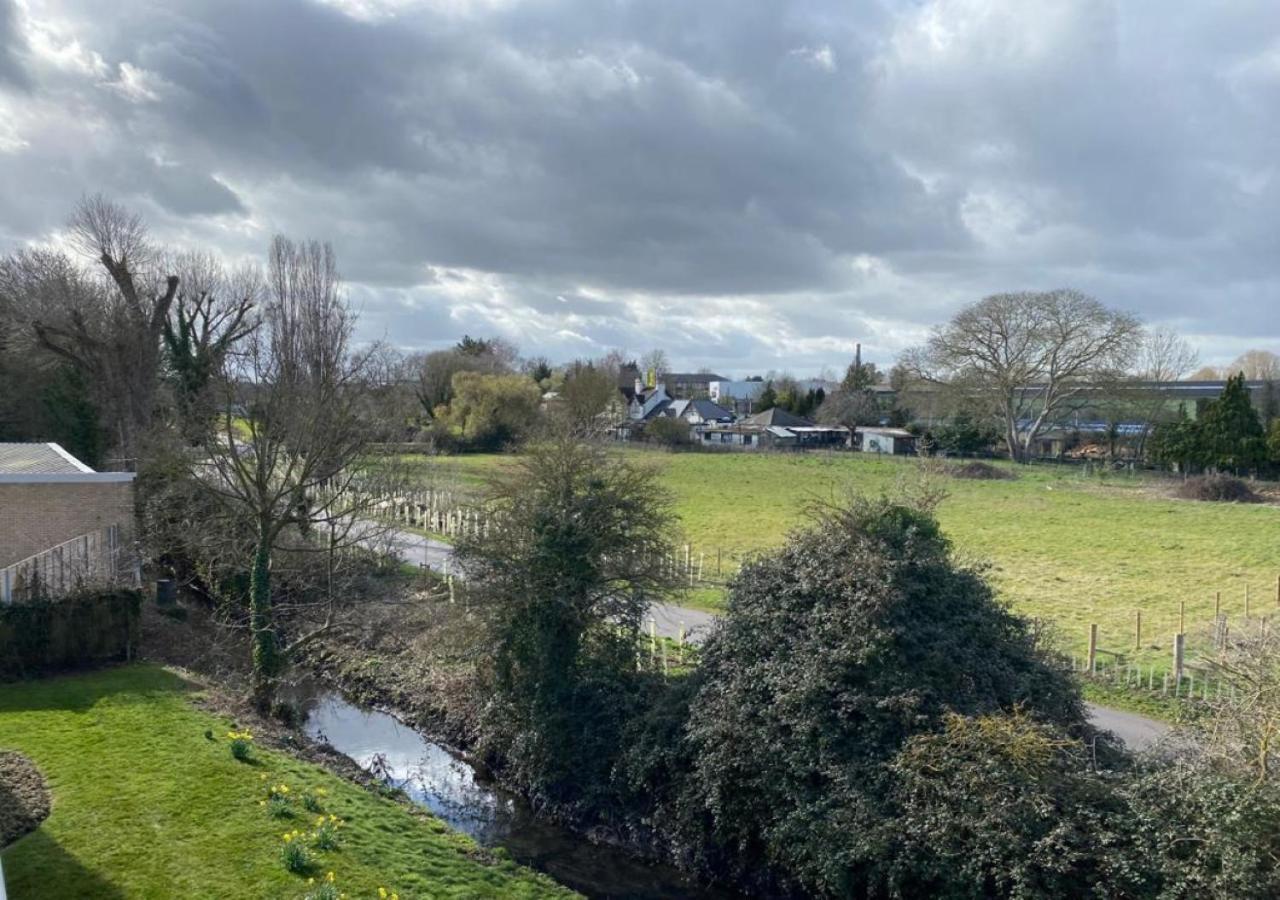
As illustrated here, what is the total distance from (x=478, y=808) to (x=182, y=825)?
455cm

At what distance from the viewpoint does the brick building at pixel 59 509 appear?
58.3 ft

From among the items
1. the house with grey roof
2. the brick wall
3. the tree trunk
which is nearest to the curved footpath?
the tree trunk

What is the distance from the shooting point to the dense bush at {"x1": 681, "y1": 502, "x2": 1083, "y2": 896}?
31.4 ft

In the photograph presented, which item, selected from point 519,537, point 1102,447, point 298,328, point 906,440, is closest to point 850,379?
point 906,440

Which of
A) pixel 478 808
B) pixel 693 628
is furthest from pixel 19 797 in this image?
pixel 693 628

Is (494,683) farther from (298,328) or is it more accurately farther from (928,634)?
(298,328)

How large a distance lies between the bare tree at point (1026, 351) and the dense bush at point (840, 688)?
175 feet

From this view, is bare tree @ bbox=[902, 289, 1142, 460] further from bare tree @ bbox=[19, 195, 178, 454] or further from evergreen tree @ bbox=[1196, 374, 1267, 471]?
bare tree @ bbox=[19, 195, 178, 454]

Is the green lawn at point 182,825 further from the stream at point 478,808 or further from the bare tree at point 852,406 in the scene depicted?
the bare tree at point 852,406

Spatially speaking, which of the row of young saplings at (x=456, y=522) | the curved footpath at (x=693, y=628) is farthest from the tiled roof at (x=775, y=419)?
the curved footpath at (x=693, y=628)

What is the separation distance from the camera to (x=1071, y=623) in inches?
760

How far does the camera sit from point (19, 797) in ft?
32.1

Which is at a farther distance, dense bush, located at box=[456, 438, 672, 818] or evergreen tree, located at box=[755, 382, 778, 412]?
evergreen tree, located at box=[755, 382, 778, 412]

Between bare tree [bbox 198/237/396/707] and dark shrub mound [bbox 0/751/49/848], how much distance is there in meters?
4.21
